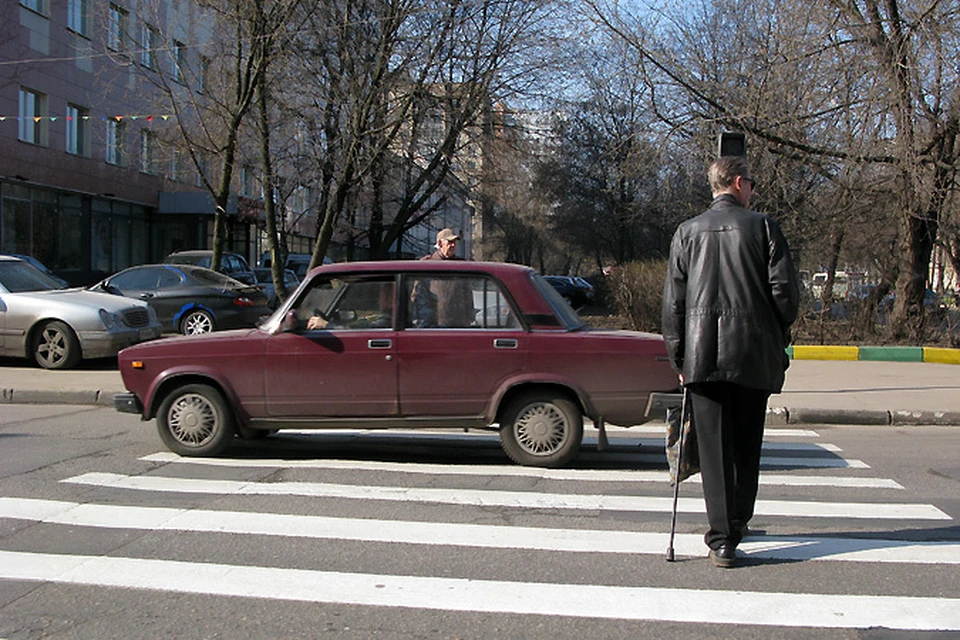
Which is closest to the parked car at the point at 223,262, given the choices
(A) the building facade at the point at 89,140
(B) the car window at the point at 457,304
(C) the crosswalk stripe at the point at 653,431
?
(A) the building facade at the point at 89,140

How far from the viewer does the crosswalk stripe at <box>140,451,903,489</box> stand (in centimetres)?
664

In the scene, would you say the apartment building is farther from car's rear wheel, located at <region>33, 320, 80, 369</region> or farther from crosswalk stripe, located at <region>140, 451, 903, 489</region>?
crosswalk stripe, located at <region>140, 451, 903, 489</region>

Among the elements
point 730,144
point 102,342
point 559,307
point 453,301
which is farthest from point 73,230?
point 730,144

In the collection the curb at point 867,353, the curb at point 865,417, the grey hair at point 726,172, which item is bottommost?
the curb at point 865,417

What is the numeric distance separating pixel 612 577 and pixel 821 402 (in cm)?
720

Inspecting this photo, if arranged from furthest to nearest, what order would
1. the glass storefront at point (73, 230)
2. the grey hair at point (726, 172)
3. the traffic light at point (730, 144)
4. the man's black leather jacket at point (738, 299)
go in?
the glass storefront at point (73, 230), the traffic light at point (730, 144), the grey hair at point (726, 172), the man's black leather jacket at point (738, 299)

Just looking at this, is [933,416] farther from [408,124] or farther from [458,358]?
[408,124]

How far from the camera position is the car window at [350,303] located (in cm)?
700

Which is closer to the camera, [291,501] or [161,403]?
[291,501]

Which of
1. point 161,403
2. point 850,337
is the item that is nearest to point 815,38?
point 850,337

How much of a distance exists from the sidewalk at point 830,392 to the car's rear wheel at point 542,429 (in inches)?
164

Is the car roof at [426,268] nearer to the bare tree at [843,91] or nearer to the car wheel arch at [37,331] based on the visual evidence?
the car wheel arch at [37,331]

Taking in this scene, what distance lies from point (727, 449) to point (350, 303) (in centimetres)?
356

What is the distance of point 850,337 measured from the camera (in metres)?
17.3
